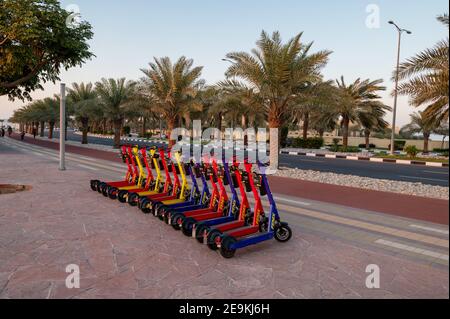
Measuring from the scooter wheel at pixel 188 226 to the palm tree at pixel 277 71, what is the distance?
8.99 m

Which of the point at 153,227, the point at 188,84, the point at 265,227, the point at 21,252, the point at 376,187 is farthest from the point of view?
the point at 188,84

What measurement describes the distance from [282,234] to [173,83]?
1606 cm

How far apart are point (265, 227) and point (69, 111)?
3402cm

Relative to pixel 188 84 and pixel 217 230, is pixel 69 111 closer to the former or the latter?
pixel 188 84

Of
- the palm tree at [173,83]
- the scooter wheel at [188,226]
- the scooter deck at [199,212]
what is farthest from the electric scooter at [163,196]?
the palm tree at [173,83]

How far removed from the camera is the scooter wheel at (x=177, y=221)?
5.71 m

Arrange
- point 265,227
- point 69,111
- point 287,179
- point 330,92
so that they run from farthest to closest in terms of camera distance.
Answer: point 69,111, point 330,92, point 287,179, point 265,227

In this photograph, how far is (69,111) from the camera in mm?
34688

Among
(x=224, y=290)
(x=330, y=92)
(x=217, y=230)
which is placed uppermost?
(x=330, y=92)

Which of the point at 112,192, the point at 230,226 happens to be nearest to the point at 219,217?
the point at 230,226

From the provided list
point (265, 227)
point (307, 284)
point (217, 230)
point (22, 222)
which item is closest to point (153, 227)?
point (217, 230)

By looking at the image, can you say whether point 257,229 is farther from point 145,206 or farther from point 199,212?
point 145,206

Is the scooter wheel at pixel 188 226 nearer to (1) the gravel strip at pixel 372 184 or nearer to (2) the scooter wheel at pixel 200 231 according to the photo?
(2) the scooter wheel at pixel 200 231

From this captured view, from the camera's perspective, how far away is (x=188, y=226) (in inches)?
217
